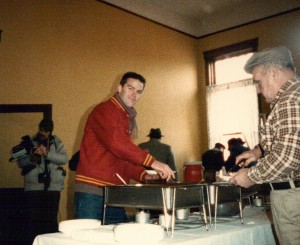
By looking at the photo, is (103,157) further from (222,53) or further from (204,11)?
(204,11)

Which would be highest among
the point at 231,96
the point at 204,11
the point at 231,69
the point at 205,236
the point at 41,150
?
the point at 204,11

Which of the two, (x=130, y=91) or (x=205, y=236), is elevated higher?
(x=130, y=91)

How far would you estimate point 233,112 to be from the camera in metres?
6.48

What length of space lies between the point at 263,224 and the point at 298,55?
4.60 metres

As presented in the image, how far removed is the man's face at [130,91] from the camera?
2303mm

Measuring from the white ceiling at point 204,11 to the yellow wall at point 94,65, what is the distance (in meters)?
0.13

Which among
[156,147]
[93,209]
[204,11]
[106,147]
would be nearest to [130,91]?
[106,147]

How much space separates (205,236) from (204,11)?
19.3 feet

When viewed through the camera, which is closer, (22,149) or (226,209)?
(226,209)

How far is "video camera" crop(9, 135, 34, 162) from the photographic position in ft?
12.0

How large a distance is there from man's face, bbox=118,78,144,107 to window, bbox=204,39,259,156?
4.11 m

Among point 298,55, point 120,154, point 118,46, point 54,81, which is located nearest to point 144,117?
point 118,46

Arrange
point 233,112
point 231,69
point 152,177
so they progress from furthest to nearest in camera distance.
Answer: point 231,69
point 233,112
point 152,177

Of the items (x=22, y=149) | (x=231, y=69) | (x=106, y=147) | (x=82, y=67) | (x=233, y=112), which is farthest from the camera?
(x=231, y=69)
